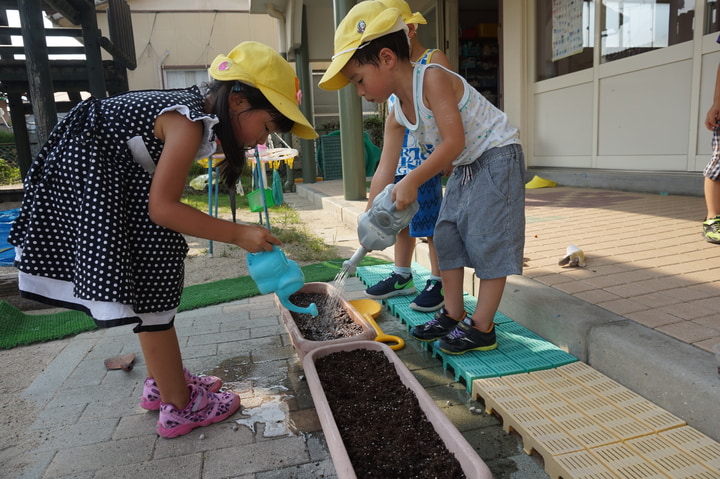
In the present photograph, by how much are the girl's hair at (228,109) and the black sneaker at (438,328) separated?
3.52 ft

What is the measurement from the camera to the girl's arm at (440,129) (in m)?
1.79

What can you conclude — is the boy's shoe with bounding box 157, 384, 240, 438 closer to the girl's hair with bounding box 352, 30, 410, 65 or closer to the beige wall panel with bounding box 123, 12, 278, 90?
the girl's hair with bounding box 352, 30, 410, 65

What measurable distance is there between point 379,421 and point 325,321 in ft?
3.26

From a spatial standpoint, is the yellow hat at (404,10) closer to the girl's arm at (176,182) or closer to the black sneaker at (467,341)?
the girl's arm at (176,182)

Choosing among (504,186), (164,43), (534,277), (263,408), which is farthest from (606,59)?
(164,43)

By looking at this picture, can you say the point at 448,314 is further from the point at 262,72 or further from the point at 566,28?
the point at 566,28

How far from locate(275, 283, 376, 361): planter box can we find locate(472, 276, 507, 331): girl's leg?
0.46m

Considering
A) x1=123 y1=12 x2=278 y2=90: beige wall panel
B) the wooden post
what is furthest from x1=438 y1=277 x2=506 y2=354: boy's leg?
x1=123 y1=12 x2=278 y2=90: beige wall panel

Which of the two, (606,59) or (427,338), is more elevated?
(606,59)

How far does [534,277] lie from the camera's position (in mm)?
2463

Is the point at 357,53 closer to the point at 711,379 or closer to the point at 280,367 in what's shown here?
the point at 280,367

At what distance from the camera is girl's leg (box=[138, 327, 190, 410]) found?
5.46 feet

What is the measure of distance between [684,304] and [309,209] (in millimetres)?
5732


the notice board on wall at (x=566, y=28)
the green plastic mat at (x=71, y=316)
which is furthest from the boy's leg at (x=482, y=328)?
the notice board on wall at (x=566, y=28)
